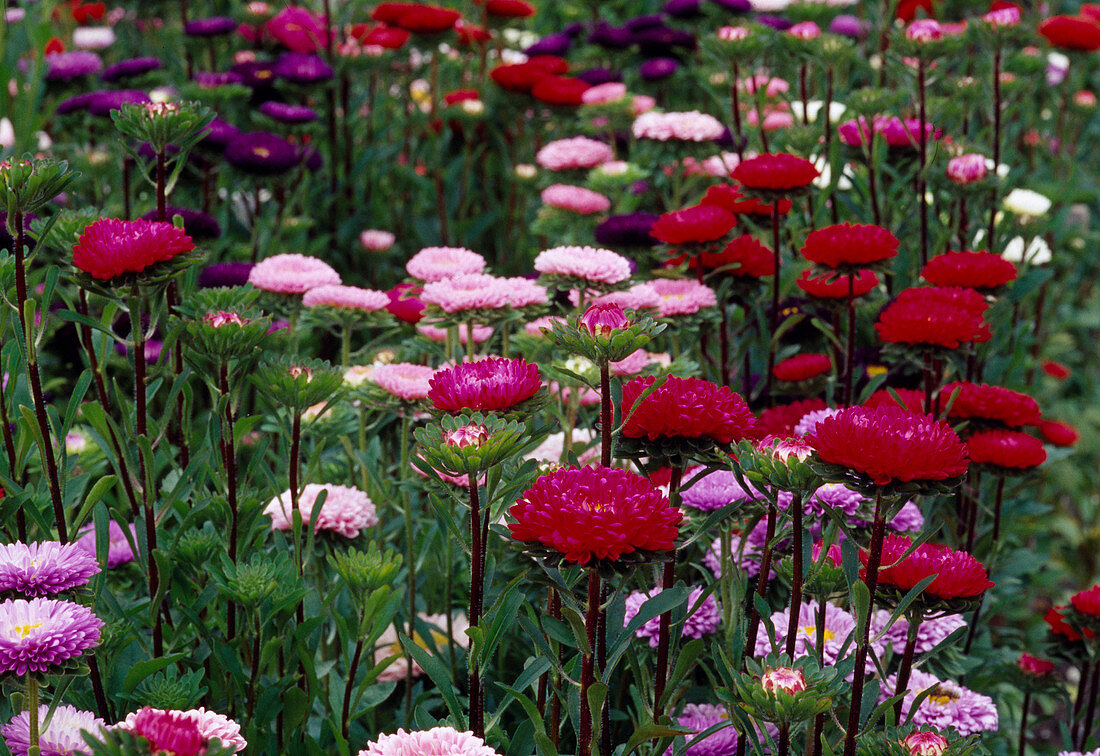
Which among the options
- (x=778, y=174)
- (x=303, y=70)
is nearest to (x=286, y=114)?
(x=303, y=70)

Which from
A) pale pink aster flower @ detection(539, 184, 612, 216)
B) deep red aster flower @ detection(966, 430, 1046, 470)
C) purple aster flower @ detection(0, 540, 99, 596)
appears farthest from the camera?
pale pink aster flower @ detection(539, 184, 612, 216)

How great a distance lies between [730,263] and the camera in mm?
2039

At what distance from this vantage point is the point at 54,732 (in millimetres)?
1010

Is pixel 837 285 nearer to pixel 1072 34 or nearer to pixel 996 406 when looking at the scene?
pixel 996 406

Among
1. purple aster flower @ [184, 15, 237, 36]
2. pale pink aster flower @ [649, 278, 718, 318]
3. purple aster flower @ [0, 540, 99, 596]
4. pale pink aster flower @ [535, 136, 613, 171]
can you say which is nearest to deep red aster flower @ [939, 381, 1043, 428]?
pale pink aster flower @ [649, 278, 718, 318]

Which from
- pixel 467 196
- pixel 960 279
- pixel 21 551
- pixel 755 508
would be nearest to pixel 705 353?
pixel 960 279

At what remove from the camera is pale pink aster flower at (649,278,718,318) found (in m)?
1.83

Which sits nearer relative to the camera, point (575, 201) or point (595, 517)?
point (595, 517)

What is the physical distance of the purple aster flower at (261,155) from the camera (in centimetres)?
261

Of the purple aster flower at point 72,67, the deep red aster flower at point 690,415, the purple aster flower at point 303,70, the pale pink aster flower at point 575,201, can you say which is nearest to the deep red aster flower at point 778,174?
the deep red aster flower at point 690,415

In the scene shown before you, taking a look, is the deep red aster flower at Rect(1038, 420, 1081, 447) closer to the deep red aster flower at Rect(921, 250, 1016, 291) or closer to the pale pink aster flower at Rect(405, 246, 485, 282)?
the deep red aster flower at Rect(921, 250, 1016, 291)

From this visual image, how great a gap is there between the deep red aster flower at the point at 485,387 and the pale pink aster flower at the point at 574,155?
2.08m

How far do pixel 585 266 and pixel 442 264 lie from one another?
1.21ft

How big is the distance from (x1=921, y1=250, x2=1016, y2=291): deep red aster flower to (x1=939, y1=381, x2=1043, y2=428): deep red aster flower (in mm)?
222
